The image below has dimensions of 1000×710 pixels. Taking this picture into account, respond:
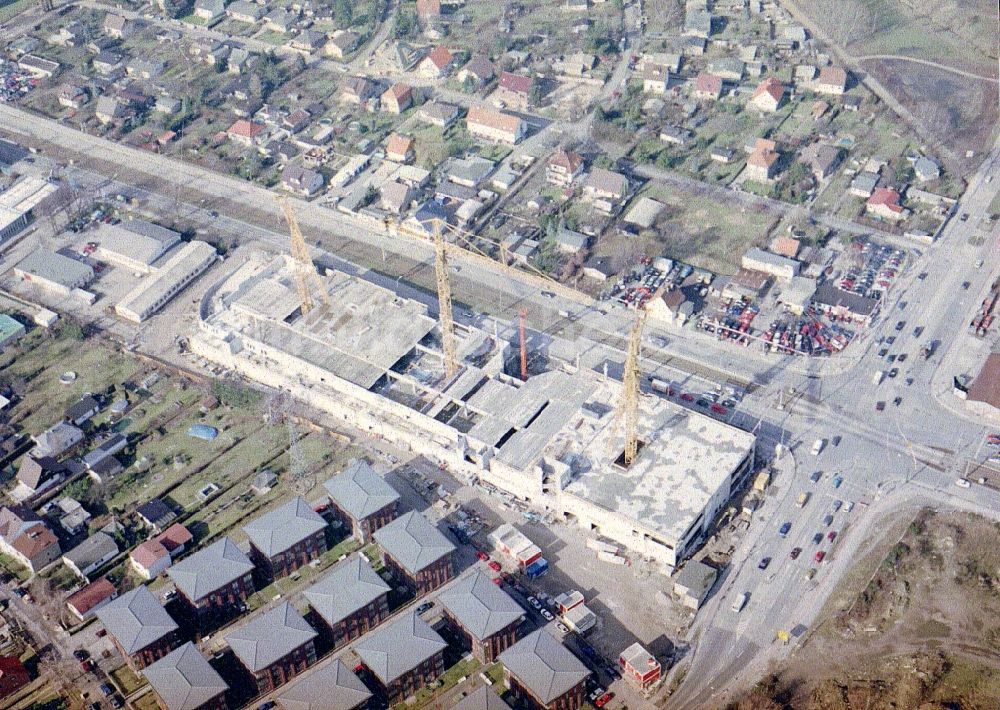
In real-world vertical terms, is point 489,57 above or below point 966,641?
above

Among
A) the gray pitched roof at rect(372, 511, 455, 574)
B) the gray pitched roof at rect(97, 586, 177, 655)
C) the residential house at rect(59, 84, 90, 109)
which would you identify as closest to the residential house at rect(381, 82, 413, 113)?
the residential house at rect(59, 84, 90, 109)

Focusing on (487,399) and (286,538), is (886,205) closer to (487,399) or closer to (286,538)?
(487,399)

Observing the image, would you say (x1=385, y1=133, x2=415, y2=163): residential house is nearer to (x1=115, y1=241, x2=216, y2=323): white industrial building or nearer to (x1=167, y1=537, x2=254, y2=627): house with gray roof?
(x1=115, y1=241, x2=216, y2=323): white industrial building

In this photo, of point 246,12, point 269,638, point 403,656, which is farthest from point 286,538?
point 246,12

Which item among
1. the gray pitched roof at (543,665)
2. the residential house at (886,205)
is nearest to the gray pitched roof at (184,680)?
the gray pitched roof at (543,665)

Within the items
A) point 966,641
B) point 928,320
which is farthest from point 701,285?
point 966,641

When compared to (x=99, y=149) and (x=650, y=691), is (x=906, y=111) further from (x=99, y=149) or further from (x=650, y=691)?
(x=99, y=149)
